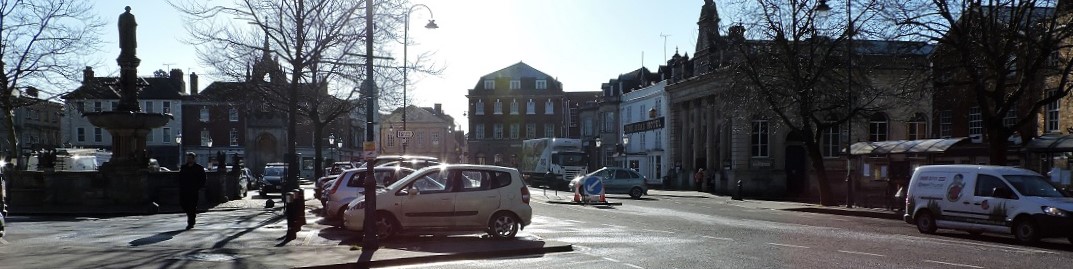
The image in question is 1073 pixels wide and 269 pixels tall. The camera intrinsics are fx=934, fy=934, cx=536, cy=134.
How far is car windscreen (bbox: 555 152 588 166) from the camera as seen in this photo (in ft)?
193

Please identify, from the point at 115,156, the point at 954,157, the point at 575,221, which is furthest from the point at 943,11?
the point at 115,156

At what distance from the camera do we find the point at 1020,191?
Result: 18.2 metres

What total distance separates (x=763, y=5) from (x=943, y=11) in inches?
320

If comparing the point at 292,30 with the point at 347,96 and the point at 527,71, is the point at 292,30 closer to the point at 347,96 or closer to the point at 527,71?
the point at 347,96

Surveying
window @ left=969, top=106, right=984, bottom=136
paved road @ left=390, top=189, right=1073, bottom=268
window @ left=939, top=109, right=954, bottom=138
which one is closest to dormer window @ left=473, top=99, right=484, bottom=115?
window @ left=939, top=109, right=954, bottom=138

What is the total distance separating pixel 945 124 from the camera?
4797 cm

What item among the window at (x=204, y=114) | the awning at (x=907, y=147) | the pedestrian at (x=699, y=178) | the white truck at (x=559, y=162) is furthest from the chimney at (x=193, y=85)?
the awning at (x=907, y=147)

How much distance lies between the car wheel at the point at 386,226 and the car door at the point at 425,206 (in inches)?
6.3

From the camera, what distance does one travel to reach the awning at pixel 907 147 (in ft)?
95.2

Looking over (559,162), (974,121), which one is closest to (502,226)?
(974,121)

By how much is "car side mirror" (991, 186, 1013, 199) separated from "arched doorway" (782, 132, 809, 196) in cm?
3432

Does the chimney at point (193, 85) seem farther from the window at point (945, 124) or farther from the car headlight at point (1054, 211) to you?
the car headlight at point (1054, 211)

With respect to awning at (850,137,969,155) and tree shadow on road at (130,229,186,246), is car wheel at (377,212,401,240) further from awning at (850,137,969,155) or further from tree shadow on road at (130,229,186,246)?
awning at (850,137,969,155)

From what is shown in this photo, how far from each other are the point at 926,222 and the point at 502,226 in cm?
967
